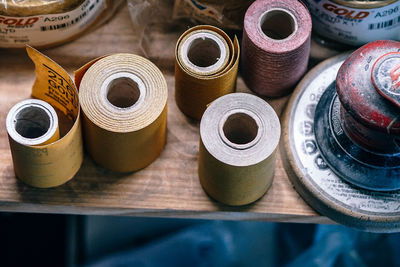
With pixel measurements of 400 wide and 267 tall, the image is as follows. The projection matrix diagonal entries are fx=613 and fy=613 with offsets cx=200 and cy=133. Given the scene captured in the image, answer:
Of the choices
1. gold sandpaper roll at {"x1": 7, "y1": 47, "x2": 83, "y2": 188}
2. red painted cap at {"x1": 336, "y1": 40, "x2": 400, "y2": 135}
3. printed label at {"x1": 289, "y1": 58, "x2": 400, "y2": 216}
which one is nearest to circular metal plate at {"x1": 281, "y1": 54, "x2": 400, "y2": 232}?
printed label at {"x1": 289, "y1": 58, "x2": 400, "y2": 216}

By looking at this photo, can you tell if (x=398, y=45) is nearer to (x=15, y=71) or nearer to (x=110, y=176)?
(x=110, y=176)

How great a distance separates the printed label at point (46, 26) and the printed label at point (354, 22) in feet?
0.92

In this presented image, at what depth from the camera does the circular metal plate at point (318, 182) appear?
71cm

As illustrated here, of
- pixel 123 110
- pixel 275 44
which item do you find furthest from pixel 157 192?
pixel 275 44

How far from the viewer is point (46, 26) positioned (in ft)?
2.49

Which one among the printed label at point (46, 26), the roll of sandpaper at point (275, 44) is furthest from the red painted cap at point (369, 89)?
the printed label at point (46, 26)

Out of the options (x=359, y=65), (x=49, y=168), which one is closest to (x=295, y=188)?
(x=359, y=65)

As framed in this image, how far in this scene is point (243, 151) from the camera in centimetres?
65

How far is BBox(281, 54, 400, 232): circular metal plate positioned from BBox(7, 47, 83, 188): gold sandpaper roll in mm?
256

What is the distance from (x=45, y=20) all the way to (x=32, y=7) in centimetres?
3

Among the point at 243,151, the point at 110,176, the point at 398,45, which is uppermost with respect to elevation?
the point at 398,45

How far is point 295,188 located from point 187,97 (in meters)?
0.17

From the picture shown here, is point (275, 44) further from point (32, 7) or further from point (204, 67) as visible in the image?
point (32, 7)

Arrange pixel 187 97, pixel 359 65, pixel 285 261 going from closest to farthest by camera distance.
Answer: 1. pixel 359 65
2. pixel 187 97
3. pixel 285 261
